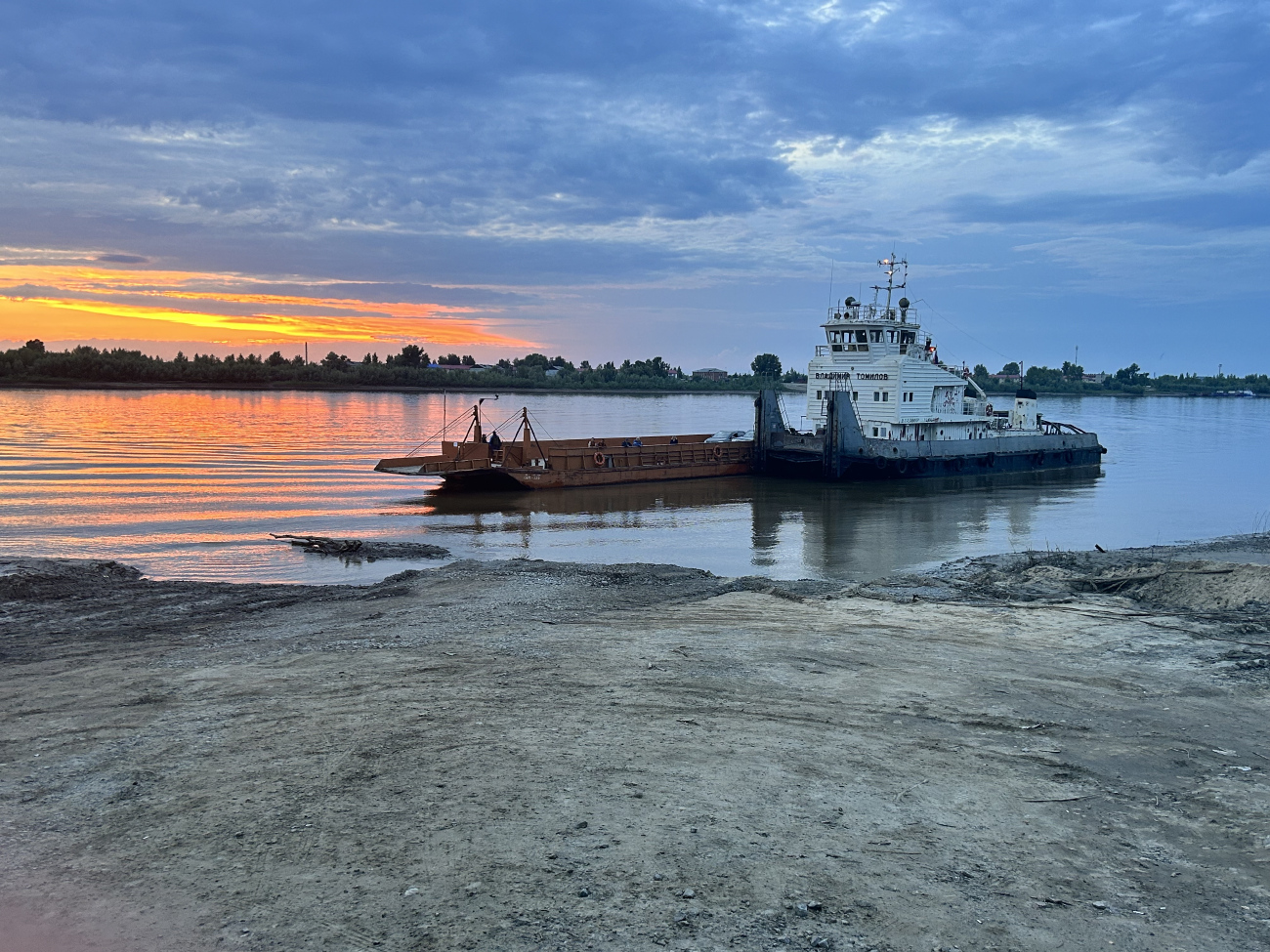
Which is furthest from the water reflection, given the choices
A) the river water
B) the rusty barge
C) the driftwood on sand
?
the driftwood on sand

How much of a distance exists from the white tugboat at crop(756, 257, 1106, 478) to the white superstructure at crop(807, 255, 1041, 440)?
0.04 meters

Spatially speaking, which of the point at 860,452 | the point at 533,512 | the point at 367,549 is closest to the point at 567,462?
the point at 533,512

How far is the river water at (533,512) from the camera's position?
64.0 feet

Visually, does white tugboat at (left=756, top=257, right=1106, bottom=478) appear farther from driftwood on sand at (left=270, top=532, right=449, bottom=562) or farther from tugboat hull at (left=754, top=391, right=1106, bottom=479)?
driftwood on sand at (left=270, top=532, right=449, bottom=562)

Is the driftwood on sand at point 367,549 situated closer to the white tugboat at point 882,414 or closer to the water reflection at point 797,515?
the water reflection at point 797,515

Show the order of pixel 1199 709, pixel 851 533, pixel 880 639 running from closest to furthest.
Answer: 1. pixel 1199 709
2. pixel 880 639
3. pixel 851 533

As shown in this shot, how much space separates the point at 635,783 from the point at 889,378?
31.2 meters

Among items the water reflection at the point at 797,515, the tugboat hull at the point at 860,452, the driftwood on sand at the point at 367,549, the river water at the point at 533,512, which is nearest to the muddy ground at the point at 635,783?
the driftwood on sand at the point at 367,549

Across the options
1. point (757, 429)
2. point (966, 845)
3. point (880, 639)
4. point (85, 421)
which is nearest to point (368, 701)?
point (966, 845)

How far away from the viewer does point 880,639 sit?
34.7 ft

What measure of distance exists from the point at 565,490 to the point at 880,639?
20.9 meters

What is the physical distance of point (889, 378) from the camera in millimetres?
35281

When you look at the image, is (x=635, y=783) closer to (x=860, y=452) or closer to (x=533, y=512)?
(x=533, y=512)

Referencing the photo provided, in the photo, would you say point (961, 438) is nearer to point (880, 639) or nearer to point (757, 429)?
point (757, 429)
